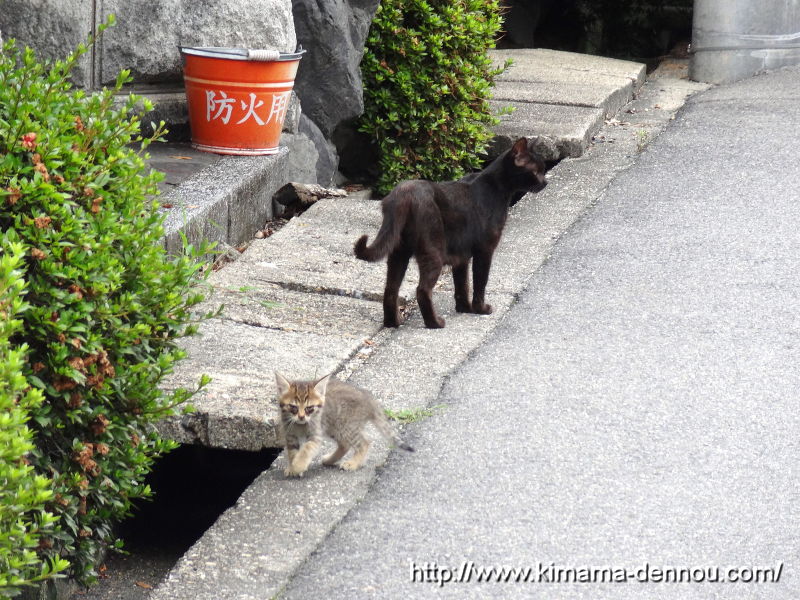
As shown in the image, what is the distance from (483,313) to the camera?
507cm

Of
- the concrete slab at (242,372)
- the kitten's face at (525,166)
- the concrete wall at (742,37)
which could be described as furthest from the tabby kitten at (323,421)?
the concrete wall at (742,37)

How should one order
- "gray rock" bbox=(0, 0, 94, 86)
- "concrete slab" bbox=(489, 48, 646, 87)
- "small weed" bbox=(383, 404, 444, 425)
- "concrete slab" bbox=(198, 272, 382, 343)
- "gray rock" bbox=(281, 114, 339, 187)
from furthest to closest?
"concrete slab" bbox=(489, 48, 646, 87) < "gray rock" bbox=(281, 114, 339, 187) < "gray rock" bbox=(0, 0, 94, 86) < "concrete slab" bbox=(198, 272, 382, 343) < "small weed" bbox=(383, 404, 444, 425)

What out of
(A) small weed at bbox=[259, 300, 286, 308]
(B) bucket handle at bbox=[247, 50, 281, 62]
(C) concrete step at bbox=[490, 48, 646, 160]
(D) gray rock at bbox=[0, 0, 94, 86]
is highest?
(D) gray rock at bbox=[0, 0, 94, 86]

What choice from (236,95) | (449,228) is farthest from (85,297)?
(236,95)

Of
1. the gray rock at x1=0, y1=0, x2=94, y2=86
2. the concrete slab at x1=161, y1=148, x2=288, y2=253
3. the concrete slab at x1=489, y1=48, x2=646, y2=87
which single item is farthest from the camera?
the concrete slab at x1=489, y1=48, x2=646, y2=87

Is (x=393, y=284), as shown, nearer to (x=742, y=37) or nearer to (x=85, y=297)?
(x=85, y=297)

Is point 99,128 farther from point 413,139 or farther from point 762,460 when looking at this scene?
point 413,139

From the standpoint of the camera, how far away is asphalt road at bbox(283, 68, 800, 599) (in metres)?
2.96

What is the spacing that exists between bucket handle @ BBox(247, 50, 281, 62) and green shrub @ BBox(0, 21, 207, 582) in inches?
100

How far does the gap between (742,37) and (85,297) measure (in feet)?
29.8

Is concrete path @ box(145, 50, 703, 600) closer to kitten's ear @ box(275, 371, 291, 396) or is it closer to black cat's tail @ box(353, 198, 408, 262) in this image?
kitten's ear @ box(275, 371, 291, 396)

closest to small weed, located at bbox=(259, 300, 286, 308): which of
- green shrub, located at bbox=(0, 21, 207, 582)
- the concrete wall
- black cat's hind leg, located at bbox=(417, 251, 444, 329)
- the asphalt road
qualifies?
black cat's hind leg, located at bbox=(417, 251, 444, 329)

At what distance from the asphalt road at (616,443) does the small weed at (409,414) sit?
43 mm

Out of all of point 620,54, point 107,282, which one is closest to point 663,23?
point 620,54
